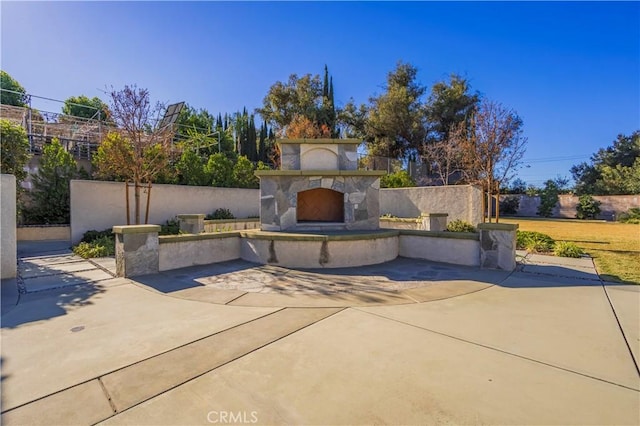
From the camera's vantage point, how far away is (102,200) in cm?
1077

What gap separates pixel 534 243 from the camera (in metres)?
8.65

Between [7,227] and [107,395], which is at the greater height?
[7,227]

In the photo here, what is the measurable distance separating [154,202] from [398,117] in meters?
18.2

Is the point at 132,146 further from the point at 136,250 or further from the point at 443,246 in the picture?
the point at 443,246

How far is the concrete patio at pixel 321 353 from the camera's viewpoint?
197cm

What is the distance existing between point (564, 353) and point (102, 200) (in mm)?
13201

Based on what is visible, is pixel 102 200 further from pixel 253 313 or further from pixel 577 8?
pixel 577 8

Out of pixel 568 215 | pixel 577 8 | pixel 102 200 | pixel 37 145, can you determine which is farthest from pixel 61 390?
pixel 568 215

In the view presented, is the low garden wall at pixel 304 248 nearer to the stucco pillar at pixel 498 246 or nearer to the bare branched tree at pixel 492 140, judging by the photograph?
the stucco pillar at pixel 498 246

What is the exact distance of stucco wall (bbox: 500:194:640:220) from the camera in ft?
70.8

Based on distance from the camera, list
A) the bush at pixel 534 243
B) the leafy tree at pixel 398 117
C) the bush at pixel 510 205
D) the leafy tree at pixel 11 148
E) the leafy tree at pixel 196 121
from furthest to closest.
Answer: the leafy tree at pixel 196 121 → the bush at pixel 510 205 → the leafy tree at pixel 398 117 → the bush at pixel 534 243 → the leafy tree at pixel 11 148

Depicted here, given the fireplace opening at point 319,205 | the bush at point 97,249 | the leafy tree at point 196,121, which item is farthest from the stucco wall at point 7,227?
the leafy tree at point 196,121

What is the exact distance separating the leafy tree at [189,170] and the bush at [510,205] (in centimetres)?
2482

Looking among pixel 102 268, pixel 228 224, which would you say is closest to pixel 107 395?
pixel 102 268
